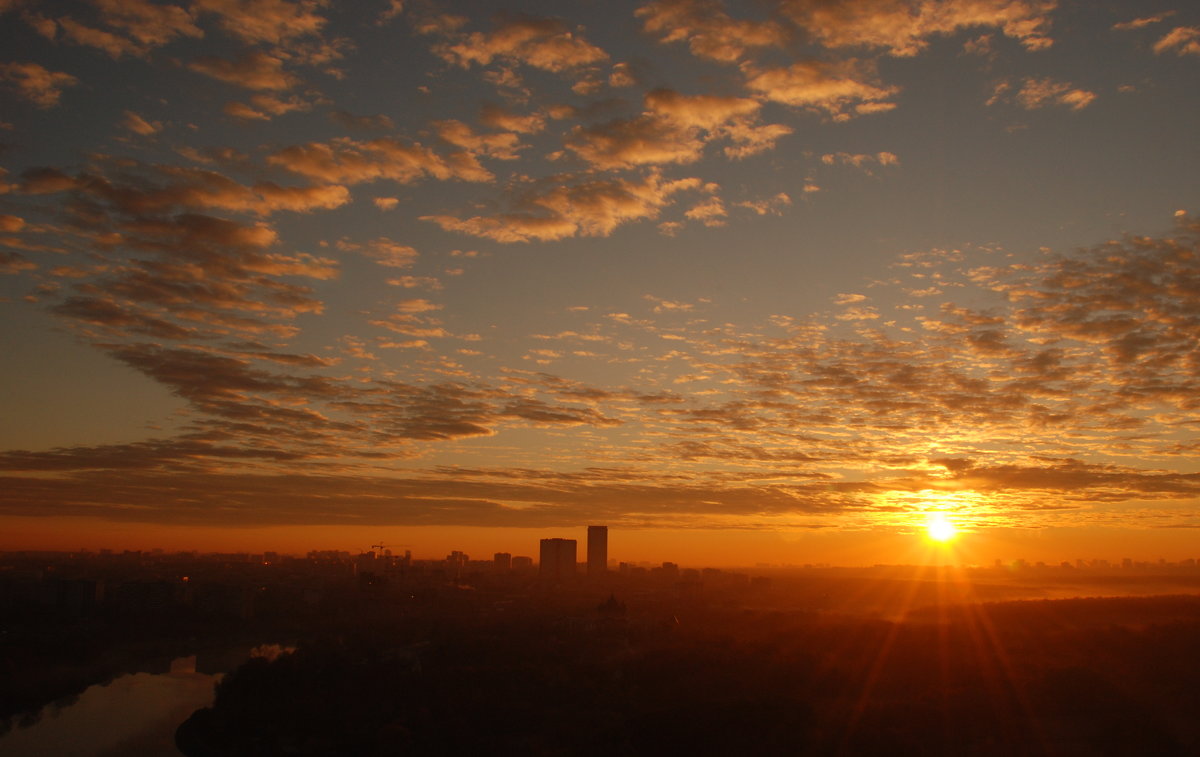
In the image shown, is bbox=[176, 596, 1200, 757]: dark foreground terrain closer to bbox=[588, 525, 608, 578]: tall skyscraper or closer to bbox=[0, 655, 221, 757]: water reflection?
bbox=[0, 655, 221, 757]: water reflection

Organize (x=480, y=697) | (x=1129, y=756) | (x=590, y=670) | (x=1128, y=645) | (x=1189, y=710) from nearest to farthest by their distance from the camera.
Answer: (x=1129, y=756) < (x=1189, y=710) < (x=480, y=697) < (x=590, y=670) < (x=1128, y=645)

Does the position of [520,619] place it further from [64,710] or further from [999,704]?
[999,704]

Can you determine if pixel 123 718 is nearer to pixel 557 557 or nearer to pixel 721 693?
pixel 721 693

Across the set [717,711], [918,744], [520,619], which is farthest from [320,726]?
[520,619]

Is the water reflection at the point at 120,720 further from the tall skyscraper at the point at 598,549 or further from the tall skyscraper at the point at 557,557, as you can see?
the tall skyscraper at the point at 598,549

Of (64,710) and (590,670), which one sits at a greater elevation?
(590,670)

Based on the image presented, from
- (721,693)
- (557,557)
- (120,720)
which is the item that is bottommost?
(120,720)

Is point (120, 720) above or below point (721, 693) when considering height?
below

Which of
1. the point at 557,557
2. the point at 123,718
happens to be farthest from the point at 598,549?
the point at 123,718
